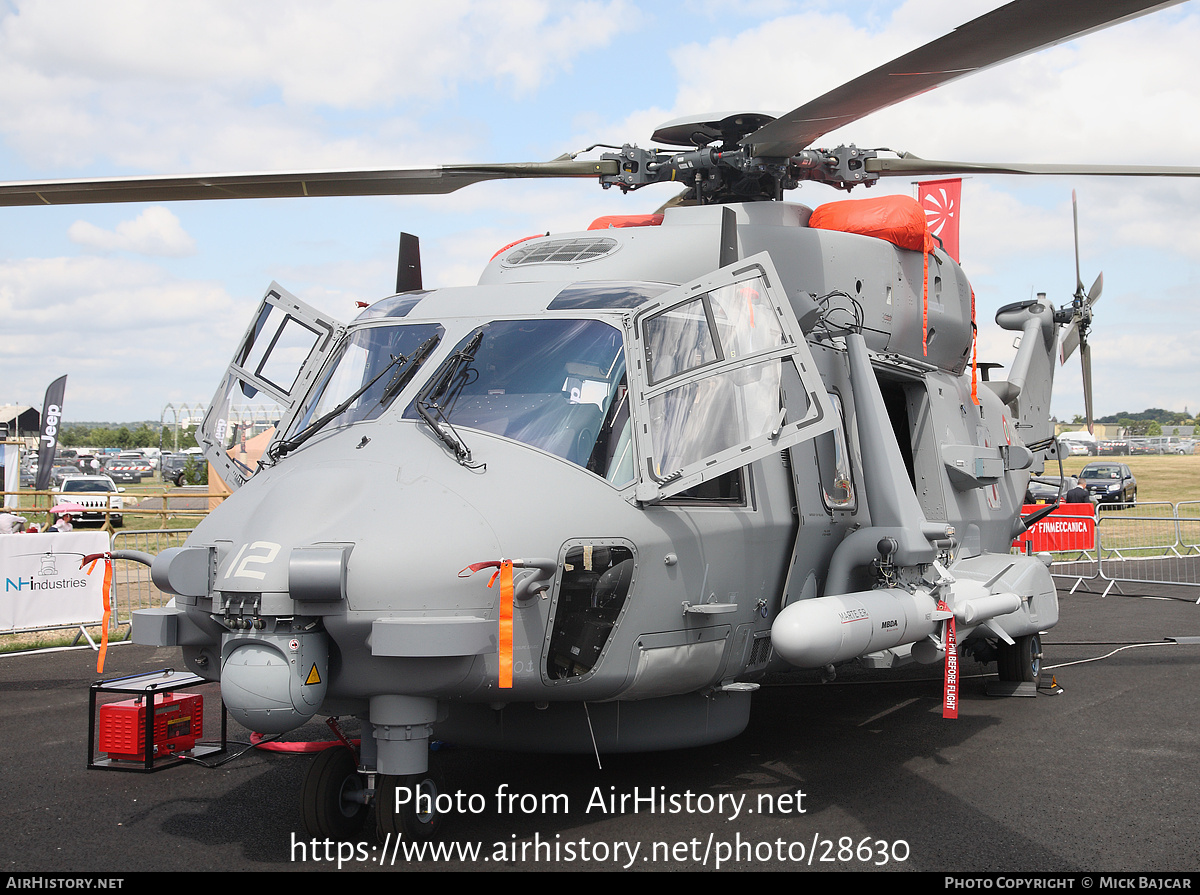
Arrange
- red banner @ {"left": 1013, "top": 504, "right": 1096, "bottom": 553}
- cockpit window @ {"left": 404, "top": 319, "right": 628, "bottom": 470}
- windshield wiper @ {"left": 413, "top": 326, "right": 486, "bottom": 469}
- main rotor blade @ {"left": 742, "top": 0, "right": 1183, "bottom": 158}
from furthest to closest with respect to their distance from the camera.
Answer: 1. red banner @ {"left": 1013, "top": 504, "right": 1096, "bottom": 553}
2. cockpit window @ {"left": 404, "top": 319, "right": 628, "bottom": 470}
3. windshield wiper @ {"left": 413, "top": 326, "right": 486, "bottom": 469}
4. main rotor blade @ {"left": 742, "top": 0, "right": 1183, "bottom": 158}

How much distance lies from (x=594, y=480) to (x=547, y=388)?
1.91ft

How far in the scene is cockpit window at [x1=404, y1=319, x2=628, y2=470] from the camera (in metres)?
5.06

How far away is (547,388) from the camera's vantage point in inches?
206

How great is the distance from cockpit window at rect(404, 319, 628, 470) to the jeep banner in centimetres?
760

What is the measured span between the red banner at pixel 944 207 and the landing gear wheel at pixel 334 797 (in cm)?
765

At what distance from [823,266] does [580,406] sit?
8.77 ft

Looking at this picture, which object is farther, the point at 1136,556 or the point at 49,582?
the point at 1136,556

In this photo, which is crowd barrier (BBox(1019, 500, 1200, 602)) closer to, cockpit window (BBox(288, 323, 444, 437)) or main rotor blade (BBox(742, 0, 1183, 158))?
main rotor blade (BBox(742, 0, 1183, 158))

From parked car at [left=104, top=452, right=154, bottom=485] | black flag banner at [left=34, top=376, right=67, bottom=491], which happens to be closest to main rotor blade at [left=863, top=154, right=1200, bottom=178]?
black flag banner at [left=34, top=376, right=67, bottom=491]

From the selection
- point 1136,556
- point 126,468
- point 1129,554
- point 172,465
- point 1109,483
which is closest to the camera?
point 1136,556

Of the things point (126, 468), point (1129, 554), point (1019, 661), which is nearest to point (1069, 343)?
point (1019, 661)

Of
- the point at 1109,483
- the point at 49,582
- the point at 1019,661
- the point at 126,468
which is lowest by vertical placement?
the point at 1019,661

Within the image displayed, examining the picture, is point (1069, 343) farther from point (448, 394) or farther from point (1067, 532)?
point (448, 394)
